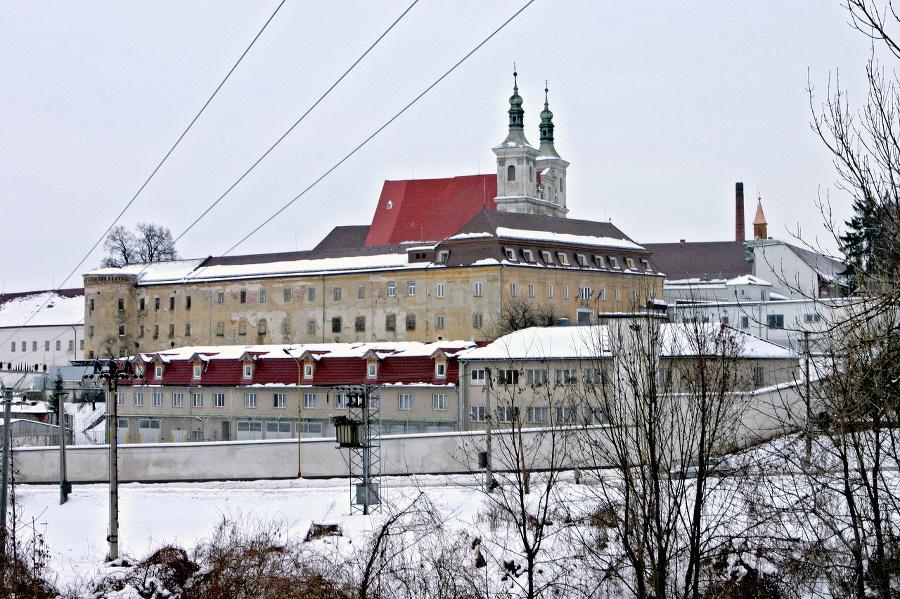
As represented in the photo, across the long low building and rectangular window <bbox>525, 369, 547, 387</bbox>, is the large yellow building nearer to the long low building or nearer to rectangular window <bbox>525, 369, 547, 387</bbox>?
the long low building

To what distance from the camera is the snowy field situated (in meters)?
26.1

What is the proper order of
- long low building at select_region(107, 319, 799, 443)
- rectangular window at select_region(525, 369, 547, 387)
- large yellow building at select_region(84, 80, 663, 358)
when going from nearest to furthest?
rectangular window at select_region(525, 369, 547, 387) < long low building at select_region(107, 319, 799, 443) < large yellow building at select_region(84, 80, 663, 358)

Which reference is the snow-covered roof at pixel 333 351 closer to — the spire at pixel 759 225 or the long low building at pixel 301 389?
the long low building at pixel 301 389

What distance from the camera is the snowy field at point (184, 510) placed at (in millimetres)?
26109

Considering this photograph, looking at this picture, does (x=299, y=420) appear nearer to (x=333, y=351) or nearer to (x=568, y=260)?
(x=333, y=351)

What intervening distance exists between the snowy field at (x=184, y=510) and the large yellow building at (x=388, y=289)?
35.0 meters

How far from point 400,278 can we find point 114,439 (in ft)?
168

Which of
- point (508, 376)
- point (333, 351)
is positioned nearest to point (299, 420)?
point (508, 376)

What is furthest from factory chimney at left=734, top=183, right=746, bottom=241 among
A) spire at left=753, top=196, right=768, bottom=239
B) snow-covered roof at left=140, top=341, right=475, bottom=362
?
snow-covered roof at left=140, top=341, right=475, bottom=362

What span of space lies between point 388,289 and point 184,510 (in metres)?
46.3

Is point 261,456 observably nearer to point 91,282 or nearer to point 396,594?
point 396,594

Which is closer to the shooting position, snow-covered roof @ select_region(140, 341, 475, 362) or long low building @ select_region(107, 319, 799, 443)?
long low building @ select_region(107, 319, 799, 443)

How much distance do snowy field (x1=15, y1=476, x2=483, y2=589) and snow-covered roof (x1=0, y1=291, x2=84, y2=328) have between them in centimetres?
7164

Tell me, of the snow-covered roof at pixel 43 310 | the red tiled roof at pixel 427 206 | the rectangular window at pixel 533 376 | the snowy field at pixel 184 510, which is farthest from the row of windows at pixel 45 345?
the snowy field at pixel 184 510
